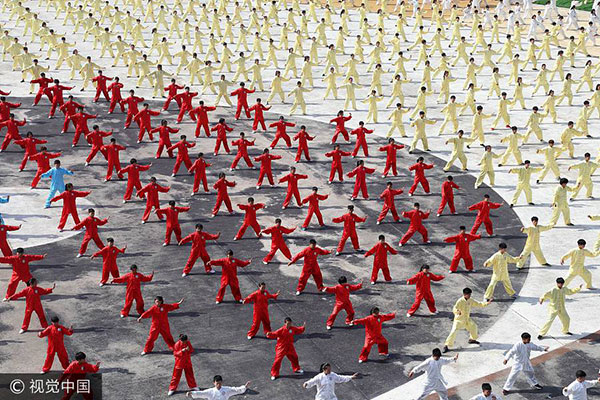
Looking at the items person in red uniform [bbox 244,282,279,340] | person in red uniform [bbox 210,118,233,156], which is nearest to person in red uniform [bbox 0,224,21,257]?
person in red uniform [bbox 244,282,279,340]

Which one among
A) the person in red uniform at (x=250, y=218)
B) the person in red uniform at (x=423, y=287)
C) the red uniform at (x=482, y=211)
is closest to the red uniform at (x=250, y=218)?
the person in red uniform at (x=250, y=218)

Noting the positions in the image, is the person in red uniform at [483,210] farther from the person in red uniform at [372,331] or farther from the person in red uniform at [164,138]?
the person in red uniform at [164,138]

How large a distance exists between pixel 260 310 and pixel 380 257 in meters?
3.75

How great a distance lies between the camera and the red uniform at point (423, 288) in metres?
19.6

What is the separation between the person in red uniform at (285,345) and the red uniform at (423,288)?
133 inches

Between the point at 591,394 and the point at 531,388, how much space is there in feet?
3.56

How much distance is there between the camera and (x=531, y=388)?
17.3 meters

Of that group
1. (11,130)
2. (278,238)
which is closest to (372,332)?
(278,238)

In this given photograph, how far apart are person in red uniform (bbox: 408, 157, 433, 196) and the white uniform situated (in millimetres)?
10907

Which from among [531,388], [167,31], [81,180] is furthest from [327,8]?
[531,388]

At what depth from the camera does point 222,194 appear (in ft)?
82.3

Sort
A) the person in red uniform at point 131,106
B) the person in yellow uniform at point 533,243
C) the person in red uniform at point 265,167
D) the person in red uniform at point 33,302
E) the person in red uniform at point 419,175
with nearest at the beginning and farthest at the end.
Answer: the person in red uniform at point 33,302
the person in yellow uniform at point 533,243
the person in red uniform at point 419,175
the person in red uniform at point 265,167
the person in red uniform at point 131,106

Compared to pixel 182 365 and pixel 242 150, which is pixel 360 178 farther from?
pixel 182 365

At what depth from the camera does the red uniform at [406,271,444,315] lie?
19562 millimetres
